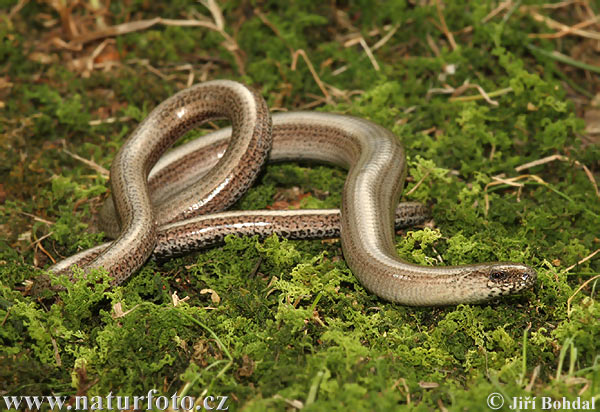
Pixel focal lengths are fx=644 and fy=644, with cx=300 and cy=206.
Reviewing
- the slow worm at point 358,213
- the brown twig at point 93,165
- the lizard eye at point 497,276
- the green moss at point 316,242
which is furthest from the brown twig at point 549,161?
the brown twig at point 93,165

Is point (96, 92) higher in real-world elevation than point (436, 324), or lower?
higher

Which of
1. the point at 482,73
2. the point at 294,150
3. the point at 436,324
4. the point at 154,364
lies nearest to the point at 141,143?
the point at 294,150

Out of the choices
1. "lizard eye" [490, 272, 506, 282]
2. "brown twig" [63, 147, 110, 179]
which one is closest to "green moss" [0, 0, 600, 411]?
"brown twig" [63, 147, 110, 179]

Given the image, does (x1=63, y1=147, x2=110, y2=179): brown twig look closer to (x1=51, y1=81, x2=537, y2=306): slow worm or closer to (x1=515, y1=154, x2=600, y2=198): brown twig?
(x1=51, y1=81, x2=537, y2=306): slow worm

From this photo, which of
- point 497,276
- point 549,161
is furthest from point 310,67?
point 497,276

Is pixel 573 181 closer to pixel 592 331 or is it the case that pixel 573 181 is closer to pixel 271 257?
pixel 592 331

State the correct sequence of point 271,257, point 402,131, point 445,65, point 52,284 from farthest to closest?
point 445,65, point 402,131, point 271,257, point 52,284
